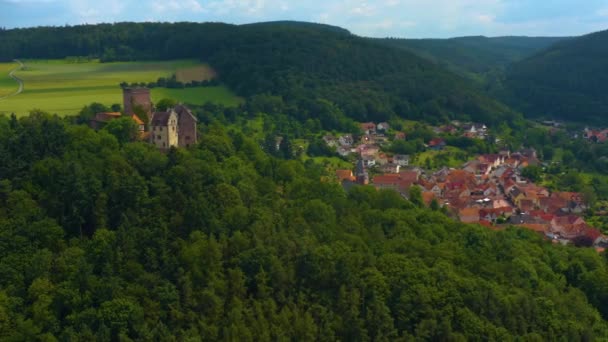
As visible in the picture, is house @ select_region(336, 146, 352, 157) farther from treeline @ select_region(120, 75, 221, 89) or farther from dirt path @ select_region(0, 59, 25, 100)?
dirt path @ select_region(0, 59, 25, 100)

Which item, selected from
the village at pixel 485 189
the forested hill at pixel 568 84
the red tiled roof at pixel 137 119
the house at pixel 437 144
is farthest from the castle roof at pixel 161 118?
the forested hill at pixel 568 84

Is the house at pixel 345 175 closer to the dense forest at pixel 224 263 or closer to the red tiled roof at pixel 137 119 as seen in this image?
the dense forest at pixel 224 263

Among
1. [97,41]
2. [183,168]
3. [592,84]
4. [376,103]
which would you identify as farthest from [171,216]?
[592,84]

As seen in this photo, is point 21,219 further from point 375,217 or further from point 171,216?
point 375,217

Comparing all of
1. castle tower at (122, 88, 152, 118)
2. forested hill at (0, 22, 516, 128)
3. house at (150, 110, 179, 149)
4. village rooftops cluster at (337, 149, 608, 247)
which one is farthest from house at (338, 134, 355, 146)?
house at (150, 110, 179, 149)

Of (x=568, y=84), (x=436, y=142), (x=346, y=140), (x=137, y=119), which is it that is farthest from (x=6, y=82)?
(x=568, y=84)

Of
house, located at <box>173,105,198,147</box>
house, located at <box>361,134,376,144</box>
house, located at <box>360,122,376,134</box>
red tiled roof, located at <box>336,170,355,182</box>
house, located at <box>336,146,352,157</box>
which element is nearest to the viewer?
house, located at <box>173,105,198,147</box>
